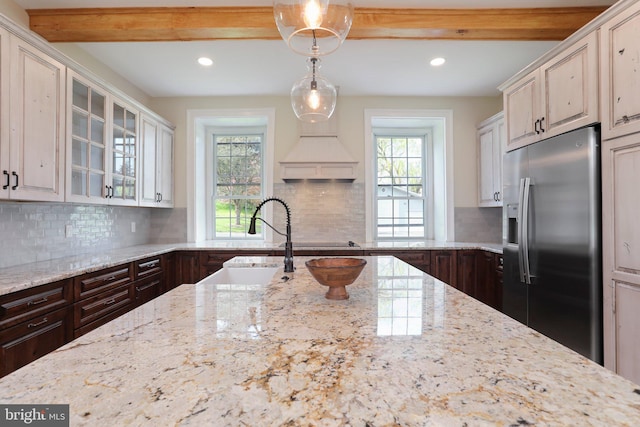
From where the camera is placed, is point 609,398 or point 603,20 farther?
point 603,20

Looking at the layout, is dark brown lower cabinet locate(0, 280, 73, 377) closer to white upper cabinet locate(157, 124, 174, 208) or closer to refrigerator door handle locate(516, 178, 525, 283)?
white upper cabinet locate(157, 124, 174, 208)

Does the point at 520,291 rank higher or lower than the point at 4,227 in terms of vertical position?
lower

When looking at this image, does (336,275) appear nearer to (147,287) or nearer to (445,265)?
(147,287)

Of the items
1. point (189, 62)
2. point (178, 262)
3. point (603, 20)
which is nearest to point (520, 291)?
point (603, 20)

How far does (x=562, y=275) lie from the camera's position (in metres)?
2.10

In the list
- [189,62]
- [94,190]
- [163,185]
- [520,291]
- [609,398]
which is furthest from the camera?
[163,185]

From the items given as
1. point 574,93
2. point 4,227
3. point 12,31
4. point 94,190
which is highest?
point 12,31

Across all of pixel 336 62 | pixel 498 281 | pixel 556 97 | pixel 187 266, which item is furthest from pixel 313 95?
pixel 498 281

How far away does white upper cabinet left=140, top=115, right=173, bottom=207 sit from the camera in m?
3.51

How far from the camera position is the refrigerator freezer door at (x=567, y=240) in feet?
6.28

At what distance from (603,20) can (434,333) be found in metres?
2.24

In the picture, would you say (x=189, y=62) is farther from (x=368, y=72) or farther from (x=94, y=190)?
(x=368, y=72)

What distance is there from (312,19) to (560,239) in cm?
201

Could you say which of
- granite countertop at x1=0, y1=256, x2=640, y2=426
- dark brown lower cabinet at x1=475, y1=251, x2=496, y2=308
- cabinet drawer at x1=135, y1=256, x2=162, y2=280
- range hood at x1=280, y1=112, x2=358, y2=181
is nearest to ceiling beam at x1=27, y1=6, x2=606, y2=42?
range hood at x1=280, y1=112, x2=358, y2=181
